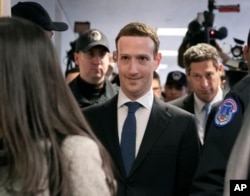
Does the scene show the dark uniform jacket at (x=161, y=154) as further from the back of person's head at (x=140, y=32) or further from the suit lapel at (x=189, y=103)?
the suit lapel at (x=189, y=103)

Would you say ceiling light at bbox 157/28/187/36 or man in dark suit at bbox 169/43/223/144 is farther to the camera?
ceiling light at bbox 157/28/187/36

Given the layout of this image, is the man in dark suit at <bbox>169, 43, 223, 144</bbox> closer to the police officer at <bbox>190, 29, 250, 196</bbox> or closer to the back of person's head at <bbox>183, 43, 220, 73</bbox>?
the back of person's head at <bbox>183, 43, 220, 73</bbox>

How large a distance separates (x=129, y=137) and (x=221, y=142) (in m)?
0.48

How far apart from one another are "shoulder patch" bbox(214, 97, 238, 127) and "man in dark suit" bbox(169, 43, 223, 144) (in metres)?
1.13

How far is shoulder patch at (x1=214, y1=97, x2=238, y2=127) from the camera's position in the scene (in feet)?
4.54

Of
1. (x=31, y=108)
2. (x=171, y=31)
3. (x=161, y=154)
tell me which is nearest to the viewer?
(x=31, y=108)

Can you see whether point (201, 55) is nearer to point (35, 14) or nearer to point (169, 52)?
point (35, 14)

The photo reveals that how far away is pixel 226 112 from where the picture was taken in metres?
1.40

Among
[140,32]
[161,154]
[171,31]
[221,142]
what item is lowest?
[161,154]

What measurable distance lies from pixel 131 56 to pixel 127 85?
11 cm

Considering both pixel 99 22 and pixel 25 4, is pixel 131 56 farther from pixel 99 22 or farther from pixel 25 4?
pixel 99 22

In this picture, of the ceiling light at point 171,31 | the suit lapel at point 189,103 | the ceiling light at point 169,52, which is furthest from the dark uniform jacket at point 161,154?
the ceiling light at point 169,52

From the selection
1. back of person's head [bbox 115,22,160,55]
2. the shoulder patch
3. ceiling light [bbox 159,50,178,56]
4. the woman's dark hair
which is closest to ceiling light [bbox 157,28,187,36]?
ceiling light [bbox 159,50,178,56]

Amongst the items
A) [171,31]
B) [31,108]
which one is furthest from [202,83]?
[171,31]
